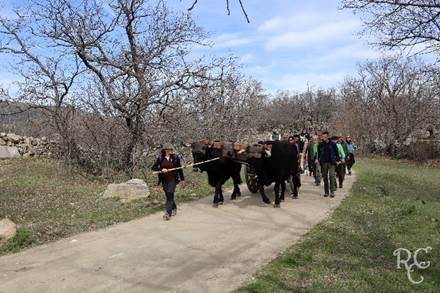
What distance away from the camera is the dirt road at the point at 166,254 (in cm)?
729

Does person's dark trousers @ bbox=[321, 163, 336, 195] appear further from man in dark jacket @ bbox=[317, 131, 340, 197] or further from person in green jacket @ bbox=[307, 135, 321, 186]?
person in green jacket @ bbox=[307, 135, 321, 186]

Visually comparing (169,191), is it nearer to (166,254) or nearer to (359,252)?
(166,254)

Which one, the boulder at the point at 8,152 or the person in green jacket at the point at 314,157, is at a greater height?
the boulder at the point at 8,152

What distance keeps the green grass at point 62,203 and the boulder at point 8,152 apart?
6.72m

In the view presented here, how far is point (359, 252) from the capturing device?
9.11m

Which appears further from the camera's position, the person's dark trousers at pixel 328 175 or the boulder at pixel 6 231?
the person's dark trousers at pixel 328 175

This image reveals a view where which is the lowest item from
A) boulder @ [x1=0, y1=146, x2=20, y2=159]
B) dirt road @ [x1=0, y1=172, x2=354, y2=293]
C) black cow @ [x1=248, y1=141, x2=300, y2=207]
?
dirt road @ [x1=0, y1=172, x2=354, y2=293]

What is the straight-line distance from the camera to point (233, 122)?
1100 inches

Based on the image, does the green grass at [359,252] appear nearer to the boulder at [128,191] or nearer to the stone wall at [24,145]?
the boulder at [128,191]

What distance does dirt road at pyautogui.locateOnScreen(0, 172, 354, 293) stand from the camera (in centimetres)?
729

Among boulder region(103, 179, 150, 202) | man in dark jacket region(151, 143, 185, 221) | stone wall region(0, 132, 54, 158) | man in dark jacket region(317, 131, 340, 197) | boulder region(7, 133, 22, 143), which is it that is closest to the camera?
man in dark jacket region(151, 143, 185, 221)

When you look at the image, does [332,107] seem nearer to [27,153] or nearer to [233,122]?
[233,122]

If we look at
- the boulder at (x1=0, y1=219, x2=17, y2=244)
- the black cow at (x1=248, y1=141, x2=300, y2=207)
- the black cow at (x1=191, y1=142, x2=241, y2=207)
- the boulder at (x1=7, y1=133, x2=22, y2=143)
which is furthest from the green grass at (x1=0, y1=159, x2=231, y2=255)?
the boulder at (x1=7, y1=133, x2=22, y2=143)

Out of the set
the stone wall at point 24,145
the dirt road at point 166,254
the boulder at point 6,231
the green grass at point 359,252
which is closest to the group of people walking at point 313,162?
the dirt road at point 166,254
